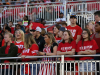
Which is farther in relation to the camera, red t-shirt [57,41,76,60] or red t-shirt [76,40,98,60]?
red t-shirt [57,41,76,60]

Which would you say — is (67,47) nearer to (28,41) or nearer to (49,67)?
(49,67)

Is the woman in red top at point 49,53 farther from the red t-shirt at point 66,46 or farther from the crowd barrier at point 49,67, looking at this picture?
the red t-shirt at point 66,46

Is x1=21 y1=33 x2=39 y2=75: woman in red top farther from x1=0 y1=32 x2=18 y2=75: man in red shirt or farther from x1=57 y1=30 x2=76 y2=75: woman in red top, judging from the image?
x1=57 y1=30 x2=76 y2=75: woman in red top

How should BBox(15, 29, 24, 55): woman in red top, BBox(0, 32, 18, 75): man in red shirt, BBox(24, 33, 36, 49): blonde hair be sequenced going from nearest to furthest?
BBox(0, 32, 18, 75): man in red shirt → BBox(24, 33, 36, 49): blonde hair → BBox(15, 29, 24, 55): woman in red top

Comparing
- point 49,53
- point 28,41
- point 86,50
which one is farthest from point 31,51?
point 86,50

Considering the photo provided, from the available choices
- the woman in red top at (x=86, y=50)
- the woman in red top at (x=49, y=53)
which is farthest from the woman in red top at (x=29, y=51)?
the woman in red top at (x=86, y=50)

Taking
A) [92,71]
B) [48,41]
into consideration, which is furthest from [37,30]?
[92,71]

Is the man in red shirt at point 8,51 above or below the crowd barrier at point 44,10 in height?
below

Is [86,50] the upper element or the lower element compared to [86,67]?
Result: upper

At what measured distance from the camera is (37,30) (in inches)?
405

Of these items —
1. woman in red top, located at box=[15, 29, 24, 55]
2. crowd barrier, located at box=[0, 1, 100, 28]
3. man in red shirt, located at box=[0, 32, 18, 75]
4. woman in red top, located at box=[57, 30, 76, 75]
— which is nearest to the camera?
woman in red top, located at box=[57, 30, 76, 75]

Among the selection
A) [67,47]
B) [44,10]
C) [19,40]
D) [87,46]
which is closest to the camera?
[87,46]

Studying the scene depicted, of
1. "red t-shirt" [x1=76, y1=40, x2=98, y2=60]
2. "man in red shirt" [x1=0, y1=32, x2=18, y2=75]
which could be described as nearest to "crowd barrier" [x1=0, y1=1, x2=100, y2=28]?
"man in red shirt" [x1=0, y1=32, x2=18, y2=75]

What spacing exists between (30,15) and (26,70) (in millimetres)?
9056
